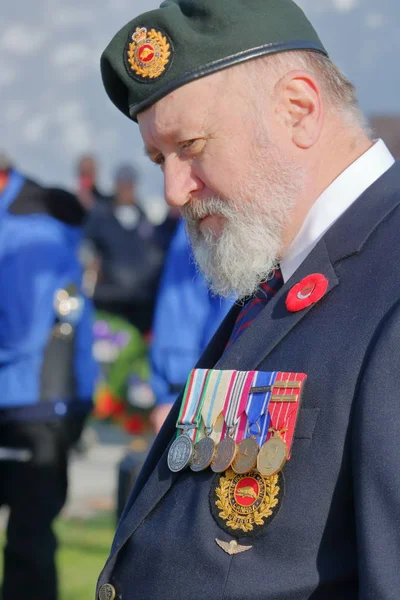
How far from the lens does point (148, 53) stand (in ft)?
6.64

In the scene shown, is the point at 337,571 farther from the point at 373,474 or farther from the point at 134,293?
the point at 134,293

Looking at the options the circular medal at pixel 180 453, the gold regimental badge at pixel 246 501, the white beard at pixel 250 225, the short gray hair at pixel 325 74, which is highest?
the short gray hair at pixel 325 74

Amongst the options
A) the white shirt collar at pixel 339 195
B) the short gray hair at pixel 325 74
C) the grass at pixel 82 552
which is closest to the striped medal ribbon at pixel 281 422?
the white shirt collar at pixel 339 195

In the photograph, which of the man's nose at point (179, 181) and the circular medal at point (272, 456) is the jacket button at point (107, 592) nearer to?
Answer: the circular medal at point (272, 456)

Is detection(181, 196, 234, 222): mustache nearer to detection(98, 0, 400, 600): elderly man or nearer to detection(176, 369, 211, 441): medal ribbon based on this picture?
detection(98, 0, 400, 600): elderly man

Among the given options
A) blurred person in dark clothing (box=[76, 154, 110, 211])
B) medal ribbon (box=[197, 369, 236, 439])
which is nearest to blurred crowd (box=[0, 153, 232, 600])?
medal ribbon (box=[197, 369, 236, 439])

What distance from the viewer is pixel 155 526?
1.78 m

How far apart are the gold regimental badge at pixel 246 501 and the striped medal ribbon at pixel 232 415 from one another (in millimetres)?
28

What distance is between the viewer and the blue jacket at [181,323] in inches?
157

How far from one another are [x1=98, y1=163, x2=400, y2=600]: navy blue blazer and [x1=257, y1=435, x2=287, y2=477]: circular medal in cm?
2

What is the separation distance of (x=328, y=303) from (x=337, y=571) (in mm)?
443

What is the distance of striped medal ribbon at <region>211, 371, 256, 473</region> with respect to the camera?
1.71 m

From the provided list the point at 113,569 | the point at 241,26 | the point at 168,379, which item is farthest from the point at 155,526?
the point at 168,379

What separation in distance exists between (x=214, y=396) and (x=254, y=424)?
0.14 metres
